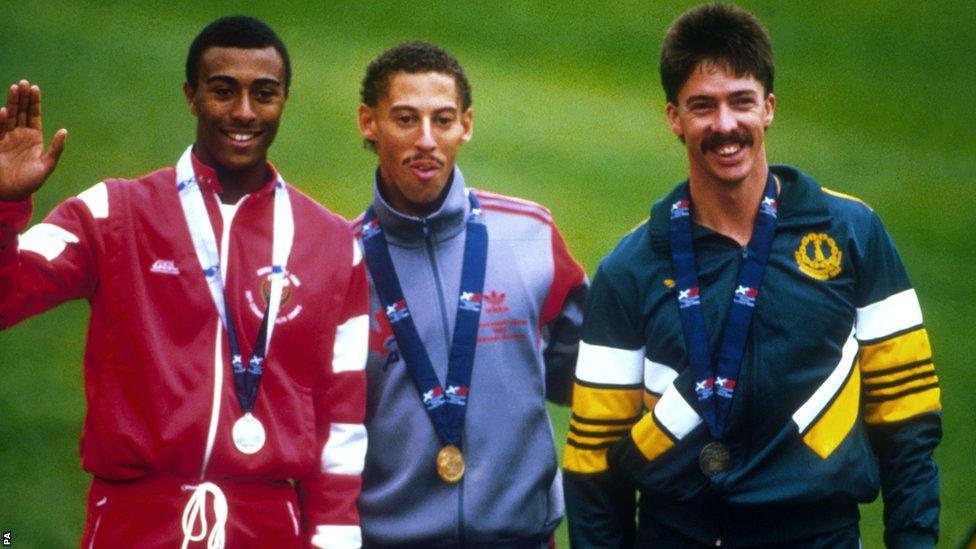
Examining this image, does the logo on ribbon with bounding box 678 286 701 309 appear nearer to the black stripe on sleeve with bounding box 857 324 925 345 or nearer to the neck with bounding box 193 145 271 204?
the black stripe on sleeve with bounding box 857 324 925 345

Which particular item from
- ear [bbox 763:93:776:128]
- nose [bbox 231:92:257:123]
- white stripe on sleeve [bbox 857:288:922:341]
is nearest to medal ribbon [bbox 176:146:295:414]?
nose [bbox 231:92:257:123]

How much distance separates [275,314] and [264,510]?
1.43 ft

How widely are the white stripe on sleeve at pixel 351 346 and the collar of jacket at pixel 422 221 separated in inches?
11.7

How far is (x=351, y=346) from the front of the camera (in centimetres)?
349

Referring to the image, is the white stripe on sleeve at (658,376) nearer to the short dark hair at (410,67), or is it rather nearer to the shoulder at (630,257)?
the shoulder at (630,257)

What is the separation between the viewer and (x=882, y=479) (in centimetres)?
331

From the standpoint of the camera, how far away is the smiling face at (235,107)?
349 centimetres

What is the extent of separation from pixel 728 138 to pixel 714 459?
0.70 metres

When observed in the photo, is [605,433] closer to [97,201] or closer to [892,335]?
[892,335]

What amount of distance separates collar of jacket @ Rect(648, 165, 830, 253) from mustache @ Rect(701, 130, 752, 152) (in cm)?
14

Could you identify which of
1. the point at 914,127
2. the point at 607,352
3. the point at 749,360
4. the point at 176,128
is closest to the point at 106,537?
the point at 607,352

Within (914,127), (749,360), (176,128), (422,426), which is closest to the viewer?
(749,360)

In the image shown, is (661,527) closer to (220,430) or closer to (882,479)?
(882,479)

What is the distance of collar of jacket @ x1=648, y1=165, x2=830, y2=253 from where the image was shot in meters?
3.32
